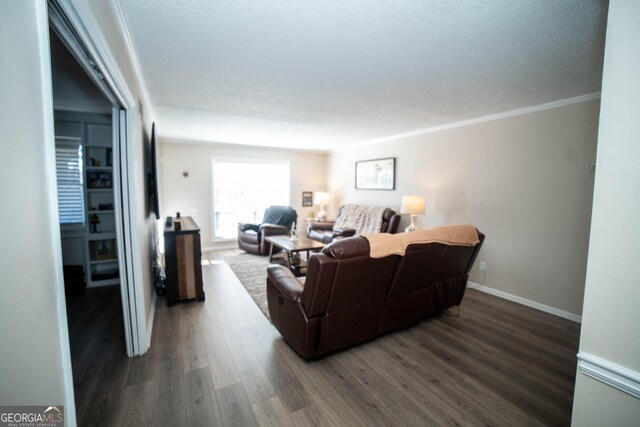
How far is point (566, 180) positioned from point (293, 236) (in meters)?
3.85

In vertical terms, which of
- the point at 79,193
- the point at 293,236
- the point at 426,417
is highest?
the point at 79,193

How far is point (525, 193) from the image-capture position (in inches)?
134

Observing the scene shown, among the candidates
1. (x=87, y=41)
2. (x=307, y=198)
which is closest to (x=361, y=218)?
(x=307, y=198)

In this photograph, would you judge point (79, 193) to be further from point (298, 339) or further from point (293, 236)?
point (298, 339)

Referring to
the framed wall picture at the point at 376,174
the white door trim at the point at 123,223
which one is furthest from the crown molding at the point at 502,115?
the white door trim at the point at 123,223

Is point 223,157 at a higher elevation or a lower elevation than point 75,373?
higher

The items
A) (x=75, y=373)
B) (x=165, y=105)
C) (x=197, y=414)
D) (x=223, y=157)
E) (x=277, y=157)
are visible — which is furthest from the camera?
(x=277, y=157)

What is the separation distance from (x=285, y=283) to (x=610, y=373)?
1910mm

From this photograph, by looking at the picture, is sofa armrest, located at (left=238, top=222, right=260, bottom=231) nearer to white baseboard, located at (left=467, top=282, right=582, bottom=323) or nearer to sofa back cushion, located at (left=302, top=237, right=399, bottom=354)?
sofa back cushion, located at (left=302, top=237, right=399, bottom=354)

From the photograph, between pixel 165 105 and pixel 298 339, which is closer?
pixel 298 339

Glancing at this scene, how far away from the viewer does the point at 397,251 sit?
215cm

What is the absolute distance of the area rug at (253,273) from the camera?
3.50 meters

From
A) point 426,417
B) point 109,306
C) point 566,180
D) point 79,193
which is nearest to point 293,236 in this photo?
point 109,306

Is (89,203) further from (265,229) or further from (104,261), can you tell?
(265,229)
